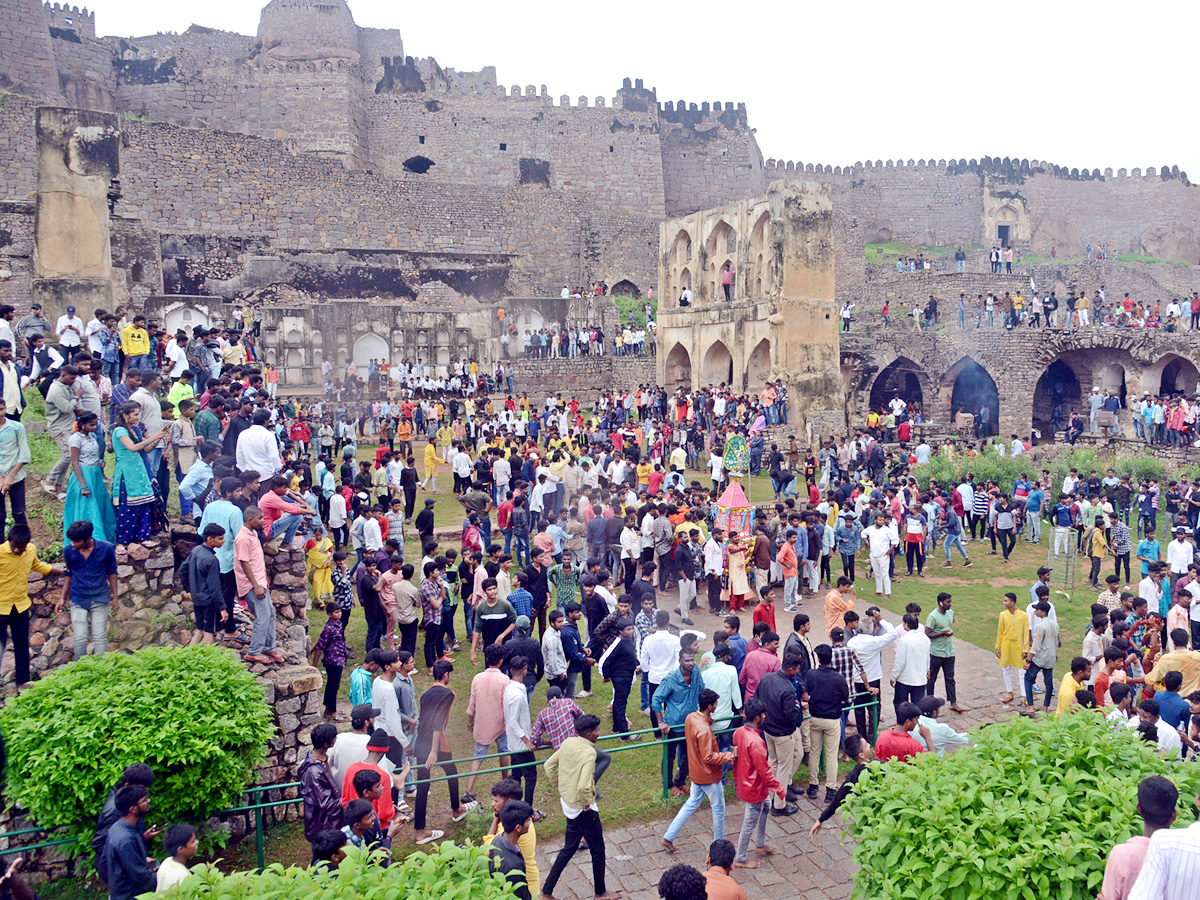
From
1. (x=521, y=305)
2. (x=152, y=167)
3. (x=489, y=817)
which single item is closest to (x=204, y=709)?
(x=489, y=817)

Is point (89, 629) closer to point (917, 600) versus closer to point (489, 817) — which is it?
point (489, 817)

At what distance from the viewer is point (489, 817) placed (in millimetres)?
6297

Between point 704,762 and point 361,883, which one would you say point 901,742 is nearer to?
point 704,762

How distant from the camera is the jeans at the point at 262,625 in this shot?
22.3ft

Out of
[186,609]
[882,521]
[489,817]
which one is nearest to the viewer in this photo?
[489,817]

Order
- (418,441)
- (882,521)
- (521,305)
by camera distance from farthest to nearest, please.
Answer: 1. (521,305)
2. (418,441)
3. (882,521)

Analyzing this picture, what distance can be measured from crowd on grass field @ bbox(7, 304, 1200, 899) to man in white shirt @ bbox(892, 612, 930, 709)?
0.07 feet

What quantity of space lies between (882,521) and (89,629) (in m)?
9.41

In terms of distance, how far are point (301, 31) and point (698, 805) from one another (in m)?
37.7

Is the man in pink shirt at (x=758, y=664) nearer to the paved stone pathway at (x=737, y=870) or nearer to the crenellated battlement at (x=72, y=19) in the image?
the paved stone pathway at (x=737, y=870)

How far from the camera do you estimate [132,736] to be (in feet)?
16.0

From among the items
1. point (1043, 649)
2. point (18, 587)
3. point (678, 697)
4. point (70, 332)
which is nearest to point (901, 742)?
point (678, 697)

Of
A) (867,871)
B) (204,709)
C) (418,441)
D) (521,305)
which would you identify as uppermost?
(521,305)

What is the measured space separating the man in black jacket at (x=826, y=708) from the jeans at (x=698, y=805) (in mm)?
1103
